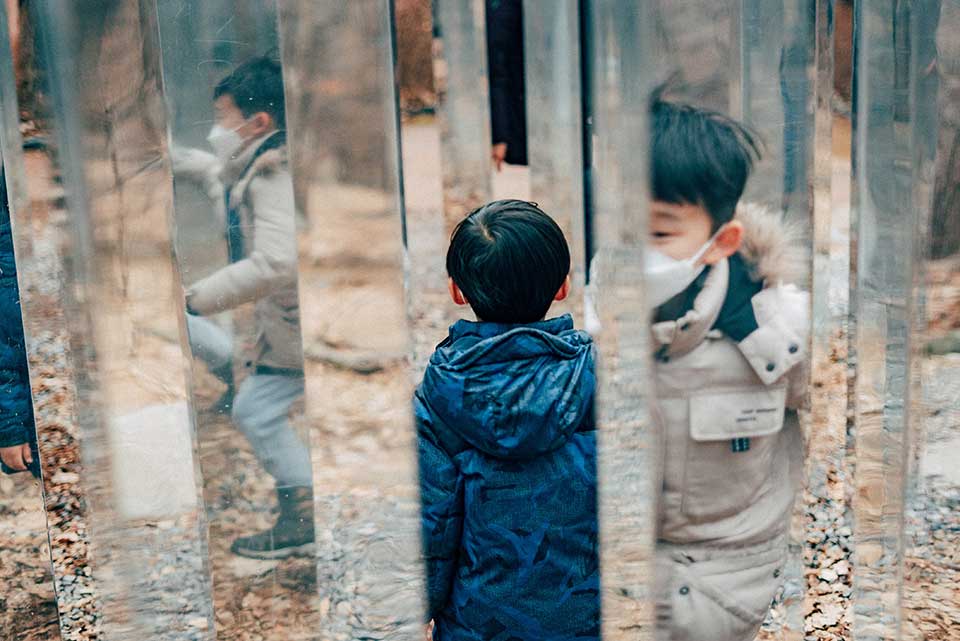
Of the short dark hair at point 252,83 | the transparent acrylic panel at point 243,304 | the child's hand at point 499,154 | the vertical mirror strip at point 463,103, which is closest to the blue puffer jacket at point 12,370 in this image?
the transparent acrylic panel at point 243,304

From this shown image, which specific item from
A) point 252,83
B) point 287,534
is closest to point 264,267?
point 252,83

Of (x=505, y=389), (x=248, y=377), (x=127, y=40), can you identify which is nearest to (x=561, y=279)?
(x=505, y=389)

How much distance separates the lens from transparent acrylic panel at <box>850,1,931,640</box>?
155 centimetres

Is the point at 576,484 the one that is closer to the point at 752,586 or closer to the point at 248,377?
the point at 752,586

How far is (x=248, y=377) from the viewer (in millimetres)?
1504

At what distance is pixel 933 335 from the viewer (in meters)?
1.63

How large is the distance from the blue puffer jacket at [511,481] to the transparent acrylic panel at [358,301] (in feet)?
0.70

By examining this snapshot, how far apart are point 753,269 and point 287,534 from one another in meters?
0.72

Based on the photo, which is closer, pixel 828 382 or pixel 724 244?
pixel 724 244

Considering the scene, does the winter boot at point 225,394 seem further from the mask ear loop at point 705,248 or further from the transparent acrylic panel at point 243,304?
the mask ear loop at point 705,248

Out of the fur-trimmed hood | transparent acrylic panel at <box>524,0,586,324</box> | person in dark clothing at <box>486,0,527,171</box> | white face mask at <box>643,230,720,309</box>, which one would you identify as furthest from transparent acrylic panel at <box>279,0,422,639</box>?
person in dark clothing at <box>486,0,527,171</box>

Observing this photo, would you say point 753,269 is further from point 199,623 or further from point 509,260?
point 199,623

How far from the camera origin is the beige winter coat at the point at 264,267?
1.46 m

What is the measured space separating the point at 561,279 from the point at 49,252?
818mm
